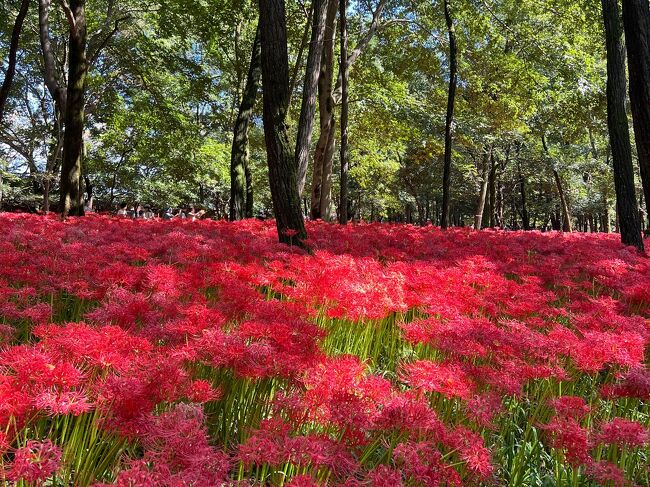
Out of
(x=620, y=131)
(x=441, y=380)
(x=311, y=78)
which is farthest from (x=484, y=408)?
(x=311, y=78)

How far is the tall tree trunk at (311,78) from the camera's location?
31.2 ft

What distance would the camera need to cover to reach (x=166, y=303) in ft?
8.57

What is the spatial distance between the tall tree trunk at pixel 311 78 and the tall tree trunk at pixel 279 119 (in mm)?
3581

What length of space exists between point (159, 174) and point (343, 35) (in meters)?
29.0

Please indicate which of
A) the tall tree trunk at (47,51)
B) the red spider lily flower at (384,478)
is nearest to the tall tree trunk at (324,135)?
the tall tree trunk at (47,51)

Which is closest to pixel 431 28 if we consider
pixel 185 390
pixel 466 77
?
pixel 466 77

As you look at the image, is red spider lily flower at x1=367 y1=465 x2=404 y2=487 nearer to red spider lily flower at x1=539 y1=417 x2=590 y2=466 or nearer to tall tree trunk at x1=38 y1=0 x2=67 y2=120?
red spider lily flower at x1=539 y1=417 x2=590 y2=466

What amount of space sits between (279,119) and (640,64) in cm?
517

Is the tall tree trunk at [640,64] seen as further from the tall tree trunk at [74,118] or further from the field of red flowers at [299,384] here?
the tall tree trunk at [74,118]

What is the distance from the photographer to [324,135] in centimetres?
1323

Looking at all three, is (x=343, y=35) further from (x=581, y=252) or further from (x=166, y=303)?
(x=166, y=303)

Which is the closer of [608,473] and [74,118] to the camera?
[608,473]

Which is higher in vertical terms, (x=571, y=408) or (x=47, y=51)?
(x=47, y=51)

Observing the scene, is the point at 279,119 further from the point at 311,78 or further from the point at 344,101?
the point at 344,101
